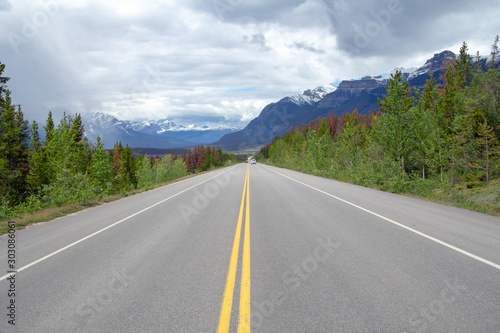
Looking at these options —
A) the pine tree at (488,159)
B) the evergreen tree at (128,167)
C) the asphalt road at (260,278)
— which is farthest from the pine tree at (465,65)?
the evergreen tree at (128,167)

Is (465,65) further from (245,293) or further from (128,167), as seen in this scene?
(128,167)

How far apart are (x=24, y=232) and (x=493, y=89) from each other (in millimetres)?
31387

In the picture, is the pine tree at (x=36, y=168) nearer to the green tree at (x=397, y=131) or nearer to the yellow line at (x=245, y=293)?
the yellow line at (x=245, y=293)

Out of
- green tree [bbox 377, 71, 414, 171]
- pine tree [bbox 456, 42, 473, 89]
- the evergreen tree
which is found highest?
pine tree [bbox 456, 42, 473, 89]

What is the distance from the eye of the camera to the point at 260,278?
157 inches

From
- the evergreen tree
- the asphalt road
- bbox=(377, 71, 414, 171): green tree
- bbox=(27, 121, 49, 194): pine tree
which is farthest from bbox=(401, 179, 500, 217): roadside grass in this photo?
the evergreen tree

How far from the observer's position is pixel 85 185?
16.3 m

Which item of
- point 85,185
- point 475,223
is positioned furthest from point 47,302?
point 85,185

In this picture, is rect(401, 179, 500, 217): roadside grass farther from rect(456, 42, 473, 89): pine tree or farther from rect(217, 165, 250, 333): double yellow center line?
rect(456, 42, 473, 89): pine tree

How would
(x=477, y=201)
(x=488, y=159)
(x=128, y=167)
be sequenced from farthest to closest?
(x=128, y=167), (x=488, y=159), (x=477, y=201)

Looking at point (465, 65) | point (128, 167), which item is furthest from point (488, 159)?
point (128, 167)

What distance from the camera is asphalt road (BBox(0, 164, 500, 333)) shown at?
295 centimetres

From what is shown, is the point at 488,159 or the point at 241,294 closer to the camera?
the point at 241,294

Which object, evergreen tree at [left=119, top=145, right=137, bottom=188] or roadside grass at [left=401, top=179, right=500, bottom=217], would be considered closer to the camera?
roadside grass at [left=401, top=179, right=500, bottom=217]
